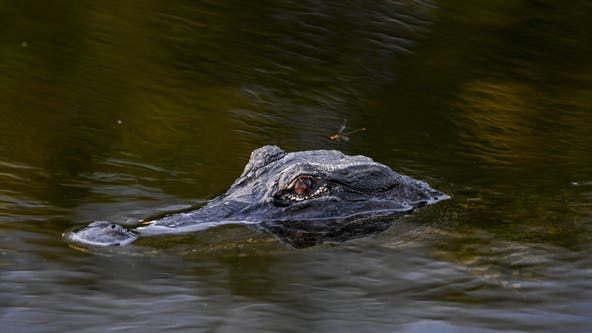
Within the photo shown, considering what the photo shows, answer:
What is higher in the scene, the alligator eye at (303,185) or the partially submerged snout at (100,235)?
the alligator eye at (303,185)

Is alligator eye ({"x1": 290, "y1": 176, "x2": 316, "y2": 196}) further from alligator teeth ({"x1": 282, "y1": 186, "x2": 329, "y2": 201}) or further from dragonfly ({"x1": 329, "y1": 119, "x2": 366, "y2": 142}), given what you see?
dragonfly ({"x1": 329, "y1": 119, "x2": 366, "y2": 142})

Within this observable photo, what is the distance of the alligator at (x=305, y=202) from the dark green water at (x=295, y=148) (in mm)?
146

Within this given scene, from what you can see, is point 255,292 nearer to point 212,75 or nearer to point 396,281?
point 396,281

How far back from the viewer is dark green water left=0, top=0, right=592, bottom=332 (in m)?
4.23

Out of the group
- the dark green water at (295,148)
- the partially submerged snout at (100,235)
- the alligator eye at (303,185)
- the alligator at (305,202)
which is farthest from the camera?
the alligator eye at (303,185)

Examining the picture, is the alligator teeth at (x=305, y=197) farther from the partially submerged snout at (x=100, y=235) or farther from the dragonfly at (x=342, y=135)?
the dragonfly at (x=342, y=135)

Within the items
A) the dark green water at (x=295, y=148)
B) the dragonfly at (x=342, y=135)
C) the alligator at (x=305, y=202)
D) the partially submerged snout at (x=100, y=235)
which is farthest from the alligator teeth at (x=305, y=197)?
the dragonfly at (x=342, y=135)

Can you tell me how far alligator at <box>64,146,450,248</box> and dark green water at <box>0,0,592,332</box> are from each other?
5.7 inches

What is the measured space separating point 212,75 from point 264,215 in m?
3.15

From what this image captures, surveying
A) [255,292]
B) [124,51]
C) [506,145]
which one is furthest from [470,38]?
[255,292]

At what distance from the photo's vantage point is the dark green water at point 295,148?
13.9ft

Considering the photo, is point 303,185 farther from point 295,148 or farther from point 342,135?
point 342,135

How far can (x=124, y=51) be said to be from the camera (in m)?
8.35

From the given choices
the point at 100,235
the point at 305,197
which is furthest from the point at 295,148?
the point at 100,235
